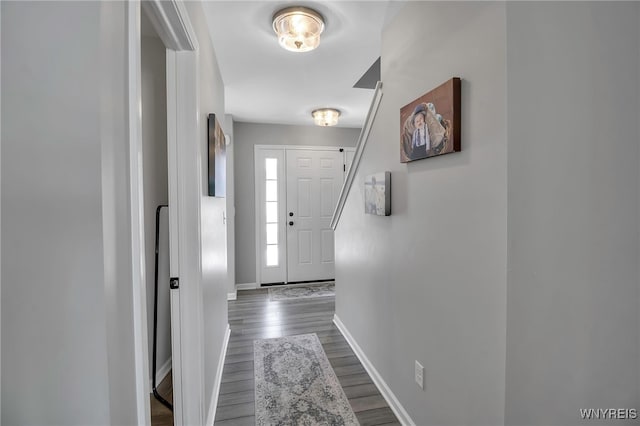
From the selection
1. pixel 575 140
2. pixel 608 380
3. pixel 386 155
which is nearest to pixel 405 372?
pixel 608 380

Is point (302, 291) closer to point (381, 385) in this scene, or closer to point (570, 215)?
point (381, 385)

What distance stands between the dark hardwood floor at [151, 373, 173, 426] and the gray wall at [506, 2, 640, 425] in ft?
6.05

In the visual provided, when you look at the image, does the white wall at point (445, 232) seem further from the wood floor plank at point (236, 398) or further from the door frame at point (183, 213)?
the door frame at point (183, 213)

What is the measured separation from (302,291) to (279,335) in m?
1.40

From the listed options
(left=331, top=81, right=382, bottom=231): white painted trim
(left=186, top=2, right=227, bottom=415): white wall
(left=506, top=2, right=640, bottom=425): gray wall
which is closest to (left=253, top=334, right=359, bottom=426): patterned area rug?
(left=186, top=2, right=227, bottom=415): white wall

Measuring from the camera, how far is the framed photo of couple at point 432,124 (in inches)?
47.3

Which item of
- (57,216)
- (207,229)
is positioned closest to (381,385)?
(207,229)

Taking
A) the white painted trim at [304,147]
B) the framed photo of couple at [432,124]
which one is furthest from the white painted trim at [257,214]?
the framed photo of couple at [432,124]

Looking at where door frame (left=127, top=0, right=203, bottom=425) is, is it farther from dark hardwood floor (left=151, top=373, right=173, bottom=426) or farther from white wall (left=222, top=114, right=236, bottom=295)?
white wall (left=222, top=114, right=236, bottom=295)

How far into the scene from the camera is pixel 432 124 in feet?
4.39

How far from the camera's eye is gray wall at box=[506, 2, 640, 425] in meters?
0.92

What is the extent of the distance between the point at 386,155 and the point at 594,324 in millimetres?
1244

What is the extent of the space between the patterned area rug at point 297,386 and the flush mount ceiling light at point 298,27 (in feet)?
7.42

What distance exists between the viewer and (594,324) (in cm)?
95
